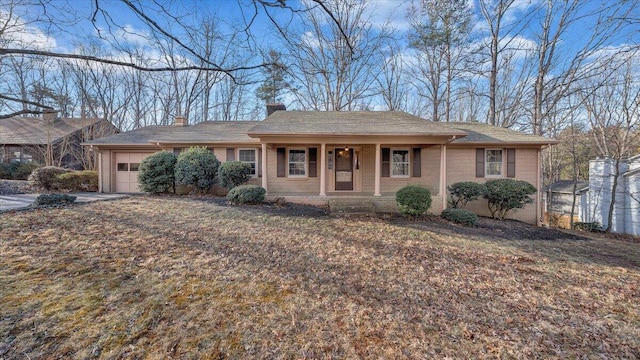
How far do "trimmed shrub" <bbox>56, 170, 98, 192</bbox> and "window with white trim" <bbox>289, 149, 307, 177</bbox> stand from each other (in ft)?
34.1

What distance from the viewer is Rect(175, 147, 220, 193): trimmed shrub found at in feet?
34.1

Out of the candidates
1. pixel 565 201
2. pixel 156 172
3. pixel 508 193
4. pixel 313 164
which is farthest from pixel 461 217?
pixel 565 201

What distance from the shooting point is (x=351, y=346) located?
2438 mm

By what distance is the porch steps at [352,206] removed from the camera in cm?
887

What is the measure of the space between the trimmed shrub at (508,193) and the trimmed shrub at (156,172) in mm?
13067

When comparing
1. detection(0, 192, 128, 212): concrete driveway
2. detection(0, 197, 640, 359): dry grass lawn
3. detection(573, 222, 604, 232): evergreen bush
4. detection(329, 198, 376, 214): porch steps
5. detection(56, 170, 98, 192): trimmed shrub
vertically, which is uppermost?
detection(56, 170, 98, 192): trimmed shrub

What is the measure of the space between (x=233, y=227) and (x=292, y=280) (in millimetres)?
3140

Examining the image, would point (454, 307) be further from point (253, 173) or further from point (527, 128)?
point (527, 128)

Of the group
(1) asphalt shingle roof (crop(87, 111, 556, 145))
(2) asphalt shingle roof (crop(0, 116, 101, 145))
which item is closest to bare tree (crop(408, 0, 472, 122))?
(1) asphalt shingle roof (crop(87, 111, 556, 145))

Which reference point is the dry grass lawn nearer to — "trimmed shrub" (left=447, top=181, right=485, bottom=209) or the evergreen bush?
"trimmed shrub" (left=447, top=181, right=485, bottom=209)

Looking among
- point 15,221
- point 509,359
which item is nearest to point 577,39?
point 509,359

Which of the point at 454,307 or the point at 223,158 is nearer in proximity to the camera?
the point at 454,307

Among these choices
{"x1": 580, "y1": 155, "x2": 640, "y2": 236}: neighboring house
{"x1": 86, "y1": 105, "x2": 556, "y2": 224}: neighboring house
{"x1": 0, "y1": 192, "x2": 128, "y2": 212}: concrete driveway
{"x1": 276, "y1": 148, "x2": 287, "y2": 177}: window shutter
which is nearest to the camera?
A: {"x1": 0, "y1": 192, "x2": 128, "y2": 212}: concrete driveway

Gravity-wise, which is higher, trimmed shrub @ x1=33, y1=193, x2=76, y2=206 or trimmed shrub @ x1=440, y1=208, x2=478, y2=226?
trimmed shrub @ x1=33, y1=193, x2=76, y2=206
